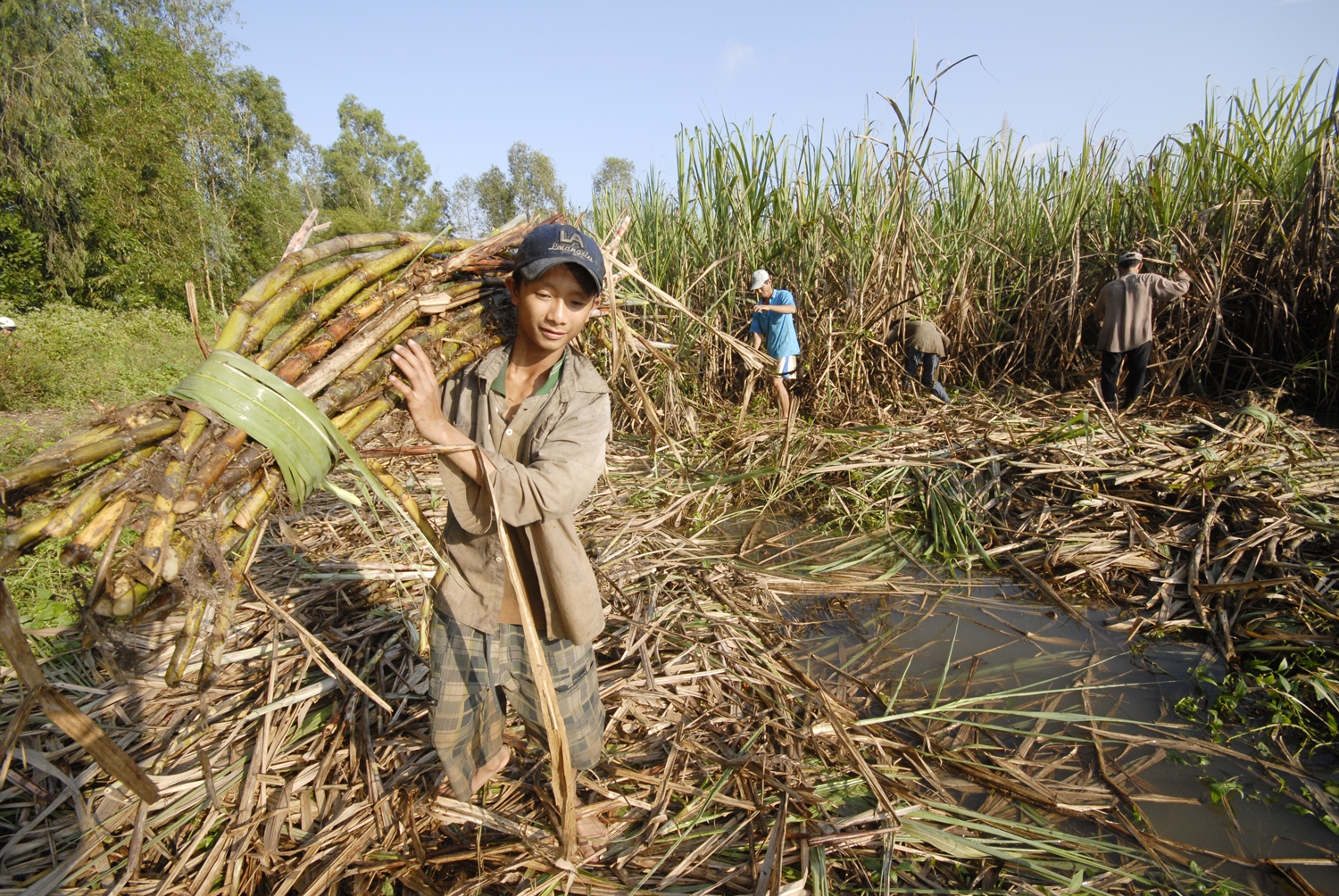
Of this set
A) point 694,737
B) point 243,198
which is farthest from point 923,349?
point 243,198

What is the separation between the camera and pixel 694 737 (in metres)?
2.01

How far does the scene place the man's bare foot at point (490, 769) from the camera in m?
1.71

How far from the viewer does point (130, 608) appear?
100 centimetres

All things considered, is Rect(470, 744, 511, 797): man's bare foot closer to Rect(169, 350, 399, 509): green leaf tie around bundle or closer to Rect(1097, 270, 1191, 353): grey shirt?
Rect(169, 350, 399, 509): green leaf tie around bundle

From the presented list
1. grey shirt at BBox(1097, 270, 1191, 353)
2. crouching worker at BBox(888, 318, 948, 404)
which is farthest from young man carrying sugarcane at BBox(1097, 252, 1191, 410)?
crouching worker at BBox(888, 318, 948, 404)

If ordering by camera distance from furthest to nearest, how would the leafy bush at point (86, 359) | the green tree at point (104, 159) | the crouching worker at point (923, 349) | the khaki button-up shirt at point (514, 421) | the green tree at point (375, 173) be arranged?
the green tree at point (375, 173)
the green tree at point (104, 159)
the leafy bush at point (86, 359)
the crouching worker at point (923, 349)
the khaki button-up shirt at point (514, 421)

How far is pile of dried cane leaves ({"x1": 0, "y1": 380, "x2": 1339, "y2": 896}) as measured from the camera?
156cm

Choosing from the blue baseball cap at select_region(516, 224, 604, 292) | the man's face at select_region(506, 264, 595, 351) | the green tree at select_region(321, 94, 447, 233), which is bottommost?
the man's face at select_region(506, 264, 595, 351)

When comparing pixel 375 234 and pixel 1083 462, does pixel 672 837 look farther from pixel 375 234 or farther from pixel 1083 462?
pixel 1083 462

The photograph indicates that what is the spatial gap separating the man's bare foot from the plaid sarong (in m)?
0.05

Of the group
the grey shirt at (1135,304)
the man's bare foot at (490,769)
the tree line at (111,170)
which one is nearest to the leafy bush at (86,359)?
the tree line at (111,170)

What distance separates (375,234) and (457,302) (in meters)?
0.22

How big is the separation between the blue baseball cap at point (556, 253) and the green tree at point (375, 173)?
37706mm

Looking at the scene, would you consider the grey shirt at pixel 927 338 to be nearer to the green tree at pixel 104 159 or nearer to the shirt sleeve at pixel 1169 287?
the shirt sleeve at pixel 1169 287
